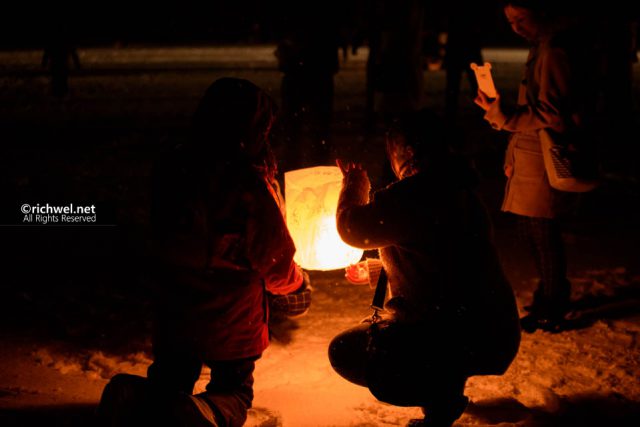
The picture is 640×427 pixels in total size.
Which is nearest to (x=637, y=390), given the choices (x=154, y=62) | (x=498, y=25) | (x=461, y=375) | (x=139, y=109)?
(x=461, y=375)

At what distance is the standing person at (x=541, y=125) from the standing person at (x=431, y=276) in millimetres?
1442

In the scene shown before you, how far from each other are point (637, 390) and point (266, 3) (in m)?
5.98

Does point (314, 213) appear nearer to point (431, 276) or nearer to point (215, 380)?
point (431, 276)

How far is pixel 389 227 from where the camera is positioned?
2.96 m

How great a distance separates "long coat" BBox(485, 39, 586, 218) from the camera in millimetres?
4188

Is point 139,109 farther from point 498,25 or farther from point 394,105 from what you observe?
point 498,25

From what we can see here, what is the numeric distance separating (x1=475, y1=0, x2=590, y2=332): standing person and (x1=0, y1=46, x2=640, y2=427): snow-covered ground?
0.40 metres

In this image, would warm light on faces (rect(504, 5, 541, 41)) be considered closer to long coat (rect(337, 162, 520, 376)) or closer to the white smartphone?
the white smartphone

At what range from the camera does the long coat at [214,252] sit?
2.84 m

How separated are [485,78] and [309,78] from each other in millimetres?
3300

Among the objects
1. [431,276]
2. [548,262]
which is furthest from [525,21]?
[431,276]

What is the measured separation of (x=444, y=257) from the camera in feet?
9.70

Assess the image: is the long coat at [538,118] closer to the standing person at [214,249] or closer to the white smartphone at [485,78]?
the white smartphone at [485,78]

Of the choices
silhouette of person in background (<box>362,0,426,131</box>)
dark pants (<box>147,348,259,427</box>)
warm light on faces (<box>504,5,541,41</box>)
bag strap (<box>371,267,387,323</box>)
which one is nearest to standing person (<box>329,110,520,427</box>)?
bag strap (<box>371,267,387,323</box>)
